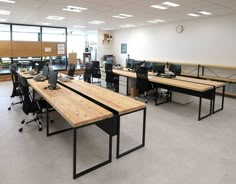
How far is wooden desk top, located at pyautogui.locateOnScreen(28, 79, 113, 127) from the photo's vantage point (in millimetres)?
2270

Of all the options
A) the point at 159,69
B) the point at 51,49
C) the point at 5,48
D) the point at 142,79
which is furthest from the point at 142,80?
the point at 5,48

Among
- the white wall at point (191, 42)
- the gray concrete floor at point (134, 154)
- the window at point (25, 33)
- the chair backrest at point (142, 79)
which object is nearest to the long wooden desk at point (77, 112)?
the gray concrete floor at point (134, 154)

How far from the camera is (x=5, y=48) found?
8.75m

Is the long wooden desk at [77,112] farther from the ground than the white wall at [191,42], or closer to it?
closer to it

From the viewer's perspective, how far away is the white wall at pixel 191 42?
665 cm

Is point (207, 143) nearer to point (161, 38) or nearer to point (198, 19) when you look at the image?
point (198, 19)

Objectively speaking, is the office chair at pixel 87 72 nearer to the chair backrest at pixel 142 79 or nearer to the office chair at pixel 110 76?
the office chair at pixel 110 76

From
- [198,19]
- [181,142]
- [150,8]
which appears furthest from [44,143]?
[198,19]

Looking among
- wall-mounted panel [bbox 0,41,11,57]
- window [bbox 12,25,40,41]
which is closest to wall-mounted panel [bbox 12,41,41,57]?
wall-mounted panel [bbox 0,41,11,57]

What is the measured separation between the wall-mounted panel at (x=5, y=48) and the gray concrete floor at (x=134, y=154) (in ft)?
18.8

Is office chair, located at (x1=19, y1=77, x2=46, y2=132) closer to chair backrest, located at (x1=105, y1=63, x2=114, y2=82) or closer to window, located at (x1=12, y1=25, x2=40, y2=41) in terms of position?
chair backrest, located at (x1=105, y1=63, x2=114, y2=82)

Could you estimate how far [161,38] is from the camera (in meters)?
9.02

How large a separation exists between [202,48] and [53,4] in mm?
5512

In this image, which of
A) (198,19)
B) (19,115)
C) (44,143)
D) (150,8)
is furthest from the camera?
(198,19)
